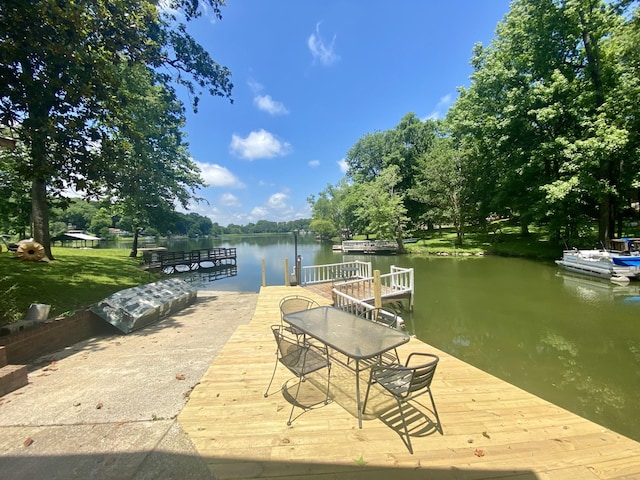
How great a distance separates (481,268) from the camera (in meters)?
15.0

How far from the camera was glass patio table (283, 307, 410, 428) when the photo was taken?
2.52 m

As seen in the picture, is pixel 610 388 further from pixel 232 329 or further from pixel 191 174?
pixel 191 174

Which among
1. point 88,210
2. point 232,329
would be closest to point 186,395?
point 232,329

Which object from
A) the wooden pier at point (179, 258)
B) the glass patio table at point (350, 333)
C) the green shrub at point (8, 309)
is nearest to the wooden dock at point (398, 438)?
the glass patio table at point (350, 333)

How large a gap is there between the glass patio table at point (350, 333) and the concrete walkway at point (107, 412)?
1354 mm

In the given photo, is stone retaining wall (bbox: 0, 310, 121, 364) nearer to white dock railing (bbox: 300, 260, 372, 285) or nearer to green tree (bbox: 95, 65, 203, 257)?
green tree (bbox: 95, 65, 203, 257)

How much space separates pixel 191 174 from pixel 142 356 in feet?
67.0

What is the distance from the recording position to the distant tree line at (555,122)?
539 inches

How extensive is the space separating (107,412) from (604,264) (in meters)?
16.3

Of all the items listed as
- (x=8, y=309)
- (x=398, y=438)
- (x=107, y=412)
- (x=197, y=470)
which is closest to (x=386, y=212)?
(x=8, y=309)

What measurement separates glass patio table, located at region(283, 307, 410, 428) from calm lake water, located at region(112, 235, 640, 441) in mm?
3314

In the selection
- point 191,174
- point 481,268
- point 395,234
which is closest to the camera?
point 481,268

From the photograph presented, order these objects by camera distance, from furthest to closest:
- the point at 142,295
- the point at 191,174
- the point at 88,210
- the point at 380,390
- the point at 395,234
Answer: the point at 88,210 < the point at 395,234 < the point at 191,174 < the point at 142,295 < the point at 380,390

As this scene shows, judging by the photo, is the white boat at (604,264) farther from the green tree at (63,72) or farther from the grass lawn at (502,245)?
the green tree at (63,72)
